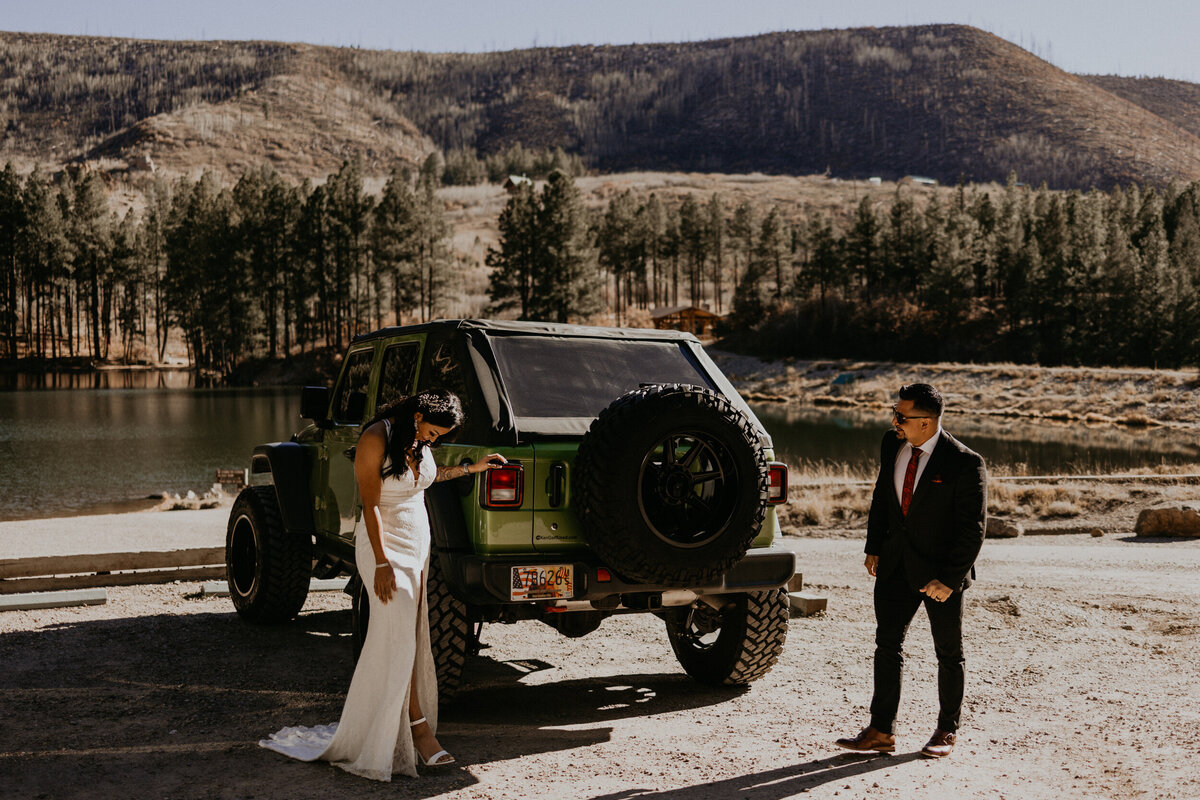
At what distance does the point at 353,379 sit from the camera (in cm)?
792

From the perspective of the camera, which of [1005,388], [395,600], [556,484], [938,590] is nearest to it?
[395,600]

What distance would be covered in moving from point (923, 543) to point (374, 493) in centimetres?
280

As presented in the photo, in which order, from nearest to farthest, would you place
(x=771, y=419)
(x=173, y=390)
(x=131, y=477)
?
(x=131, y=477) → (x=771, y=419) → (x=173, y=390)

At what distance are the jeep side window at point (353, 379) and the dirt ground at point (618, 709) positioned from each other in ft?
6.03

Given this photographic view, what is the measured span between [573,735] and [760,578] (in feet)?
4.66

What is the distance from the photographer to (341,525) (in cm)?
727

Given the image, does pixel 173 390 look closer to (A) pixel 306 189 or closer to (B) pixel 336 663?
(A) pixel 306 189

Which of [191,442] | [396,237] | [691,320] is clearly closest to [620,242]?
[691,320]

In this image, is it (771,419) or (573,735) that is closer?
(573,735)

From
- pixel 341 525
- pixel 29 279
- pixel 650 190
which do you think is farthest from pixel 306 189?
pixel 650 190

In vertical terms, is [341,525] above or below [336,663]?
above

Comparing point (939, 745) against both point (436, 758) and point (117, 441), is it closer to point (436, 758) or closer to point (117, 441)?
point (436, 758)

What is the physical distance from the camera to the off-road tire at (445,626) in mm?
5742

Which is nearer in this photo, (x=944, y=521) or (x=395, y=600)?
(x=395, y=600)
